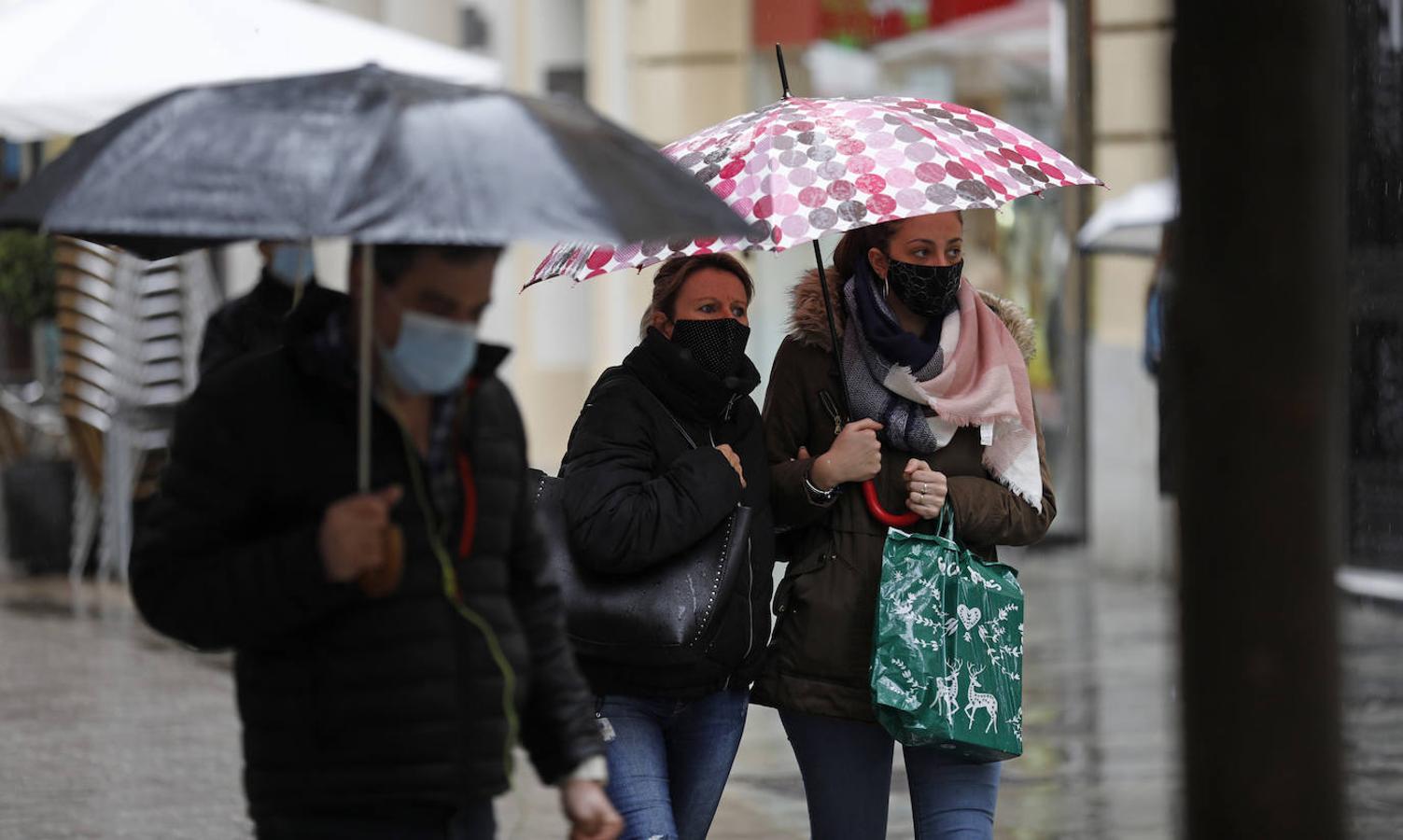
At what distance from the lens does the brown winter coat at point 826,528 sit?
15.5ft

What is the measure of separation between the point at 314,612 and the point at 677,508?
1.38 m

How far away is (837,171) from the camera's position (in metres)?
4.79

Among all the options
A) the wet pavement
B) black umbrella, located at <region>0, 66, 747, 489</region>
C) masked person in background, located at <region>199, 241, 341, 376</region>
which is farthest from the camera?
masked person in background, located at <region>199, 241, 341, 376</region>

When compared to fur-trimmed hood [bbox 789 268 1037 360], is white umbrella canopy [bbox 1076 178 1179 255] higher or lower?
lower

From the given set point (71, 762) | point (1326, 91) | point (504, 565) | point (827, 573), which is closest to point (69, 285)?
point (71, 762)

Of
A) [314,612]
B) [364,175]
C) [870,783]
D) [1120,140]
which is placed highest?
[364,175]

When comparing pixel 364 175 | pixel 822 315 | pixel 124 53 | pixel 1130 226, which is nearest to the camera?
pixel 364 175

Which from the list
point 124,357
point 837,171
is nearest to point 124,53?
point 124,357

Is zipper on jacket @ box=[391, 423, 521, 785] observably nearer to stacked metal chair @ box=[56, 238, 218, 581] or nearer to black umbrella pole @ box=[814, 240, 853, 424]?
black umbrella pole @ box=[814, 240, 853, 424]

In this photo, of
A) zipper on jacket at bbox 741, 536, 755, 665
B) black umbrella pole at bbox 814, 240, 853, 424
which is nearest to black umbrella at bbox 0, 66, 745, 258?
zipper on jacket at bbox 741, 536, 755, 665

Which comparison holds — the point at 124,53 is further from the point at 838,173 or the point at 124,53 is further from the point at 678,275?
the point at 838,173

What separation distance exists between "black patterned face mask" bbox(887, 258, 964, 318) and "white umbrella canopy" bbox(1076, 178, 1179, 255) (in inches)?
350

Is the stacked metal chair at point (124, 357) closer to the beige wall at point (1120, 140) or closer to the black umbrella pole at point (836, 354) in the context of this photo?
the beige wall at point (1120, 140)

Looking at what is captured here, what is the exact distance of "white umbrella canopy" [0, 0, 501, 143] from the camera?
29.2 ft
